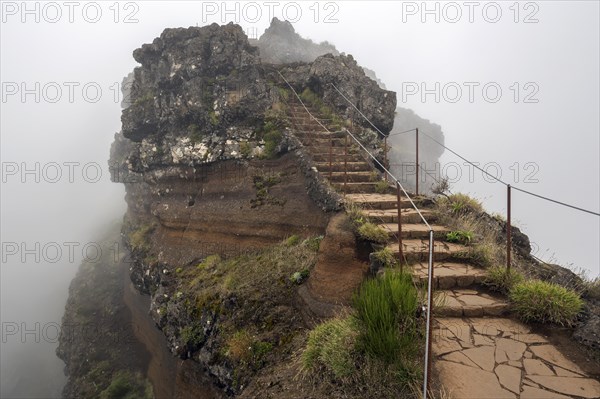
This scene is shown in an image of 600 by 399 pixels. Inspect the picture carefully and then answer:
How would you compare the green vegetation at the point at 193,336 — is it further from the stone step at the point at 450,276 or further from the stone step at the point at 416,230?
the stone step at the point at 450,276

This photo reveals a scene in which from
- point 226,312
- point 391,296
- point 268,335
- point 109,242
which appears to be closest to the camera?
point 391,296

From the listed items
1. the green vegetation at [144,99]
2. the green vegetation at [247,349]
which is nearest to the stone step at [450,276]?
the green vegetation at [247,349]

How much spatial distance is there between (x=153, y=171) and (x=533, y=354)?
1475 centimetres

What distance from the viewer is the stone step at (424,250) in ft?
19.6

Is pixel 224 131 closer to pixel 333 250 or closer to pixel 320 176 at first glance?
pixel 320 176

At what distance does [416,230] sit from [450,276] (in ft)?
5.11

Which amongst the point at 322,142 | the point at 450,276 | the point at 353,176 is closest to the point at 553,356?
the point at 450,276

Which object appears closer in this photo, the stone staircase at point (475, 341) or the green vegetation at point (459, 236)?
the stone staircase at point (475, 341)

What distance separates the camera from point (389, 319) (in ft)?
12.4

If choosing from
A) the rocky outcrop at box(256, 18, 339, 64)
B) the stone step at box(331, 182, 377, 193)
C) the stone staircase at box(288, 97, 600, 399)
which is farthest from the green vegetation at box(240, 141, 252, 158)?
the rocky outcrop at box(256, 18, 339, 64)

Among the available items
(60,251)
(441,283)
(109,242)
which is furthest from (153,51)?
(60,251)

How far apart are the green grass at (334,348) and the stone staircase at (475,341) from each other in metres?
1.06

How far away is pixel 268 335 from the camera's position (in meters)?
6.59

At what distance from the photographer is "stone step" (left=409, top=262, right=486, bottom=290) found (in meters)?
5.34
